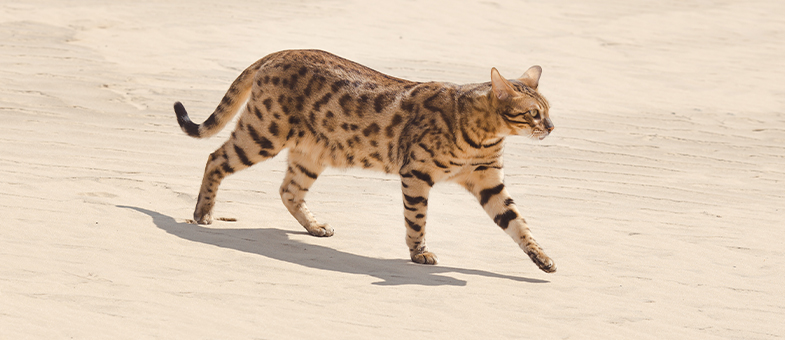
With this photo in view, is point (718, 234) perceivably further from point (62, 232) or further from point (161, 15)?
point (161, 15)

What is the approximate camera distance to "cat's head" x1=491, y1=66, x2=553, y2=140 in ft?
19.7

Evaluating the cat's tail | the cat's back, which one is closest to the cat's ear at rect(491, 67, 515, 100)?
the cat's back

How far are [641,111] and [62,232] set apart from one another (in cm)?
803

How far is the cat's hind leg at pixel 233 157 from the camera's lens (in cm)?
664

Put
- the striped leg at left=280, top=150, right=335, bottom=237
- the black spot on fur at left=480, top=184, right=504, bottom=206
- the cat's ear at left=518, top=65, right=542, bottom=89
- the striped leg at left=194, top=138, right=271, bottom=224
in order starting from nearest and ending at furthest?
the black spot on fur at left=480, top=184, right=504, bottom=206 < the cat's ear at left=518, top=65, right=542, bottom=89 < the striped leg at left=194, top=138, right=271, bottom=224 < the striped leg at left=280, top=150, right=335, bottom=237

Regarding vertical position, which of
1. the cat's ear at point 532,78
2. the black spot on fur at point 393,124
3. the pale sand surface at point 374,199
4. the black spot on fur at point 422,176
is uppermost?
the cat's ear at point 532,78

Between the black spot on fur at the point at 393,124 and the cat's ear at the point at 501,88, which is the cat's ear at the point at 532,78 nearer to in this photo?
the cat's ear at the point at 501,88

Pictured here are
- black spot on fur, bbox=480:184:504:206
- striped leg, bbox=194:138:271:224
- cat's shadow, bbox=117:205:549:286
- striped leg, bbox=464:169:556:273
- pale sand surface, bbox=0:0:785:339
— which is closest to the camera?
pale sand surface, bbox=0:0:785:339

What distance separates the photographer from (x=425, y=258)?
6145 millimetres

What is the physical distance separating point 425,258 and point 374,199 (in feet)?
5.84

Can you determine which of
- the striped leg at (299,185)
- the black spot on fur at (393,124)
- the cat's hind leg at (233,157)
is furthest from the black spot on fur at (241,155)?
the black spot on fur at (393,124)

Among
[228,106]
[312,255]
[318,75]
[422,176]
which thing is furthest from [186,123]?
[422,176]

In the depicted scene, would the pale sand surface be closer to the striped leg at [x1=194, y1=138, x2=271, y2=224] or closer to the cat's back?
the striped leg at [x1=194, y1=138, x2=271, y2=224]

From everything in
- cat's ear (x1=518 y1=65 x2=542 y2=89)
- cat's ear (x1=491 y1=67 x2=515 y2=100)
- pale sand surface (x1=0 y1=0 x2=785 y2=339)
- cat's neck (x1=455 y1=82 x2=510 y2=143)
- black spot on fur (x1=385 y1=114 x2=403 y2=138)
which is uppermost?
cat's ear (x1=491 y1=67 x2=515 y2=100)
